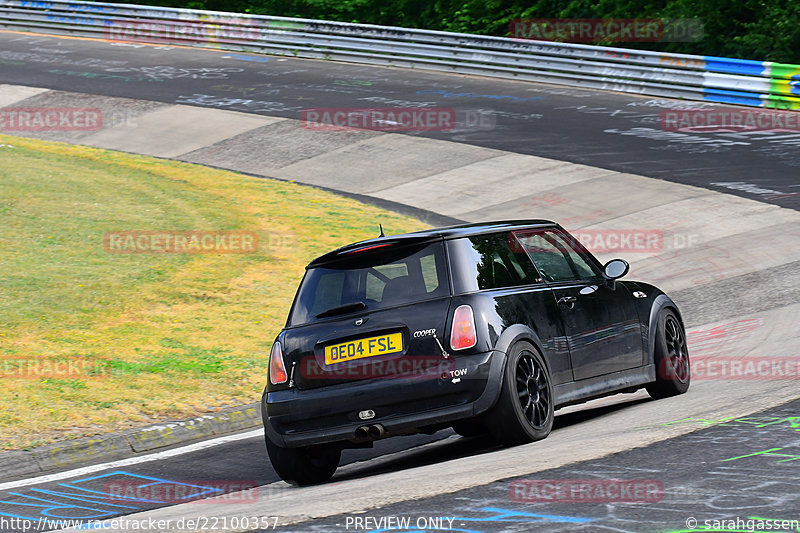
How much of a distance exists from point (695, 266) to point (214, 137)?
498 inches

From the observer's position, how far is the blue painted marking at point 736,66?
2308 cm

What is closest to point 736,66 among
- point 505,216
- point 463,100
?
point 463,100

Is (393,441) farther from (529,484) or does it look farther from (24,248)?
(24,248)

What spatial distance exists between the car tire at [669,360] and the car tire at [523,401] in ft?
5.26

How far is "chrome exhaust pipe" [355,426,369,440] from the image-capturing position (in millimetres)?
6773

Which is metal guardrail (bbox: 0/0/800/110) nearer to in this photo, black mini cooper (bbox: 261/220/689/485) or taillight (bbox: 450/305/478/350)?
black mini cooper (bbox: 261/220/689/485)

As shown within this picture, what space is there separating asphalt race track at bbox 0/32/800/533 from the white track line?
47 mm

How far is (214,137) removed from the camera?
23750mm

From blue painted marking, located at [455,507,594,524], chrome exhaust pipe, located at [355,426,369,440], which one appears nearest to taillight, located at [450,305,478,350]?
chrome exhaust pipe, located at [355,426,369,440]

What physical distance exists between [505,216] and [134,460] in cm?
975

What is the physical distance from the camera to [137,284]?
44.2ft

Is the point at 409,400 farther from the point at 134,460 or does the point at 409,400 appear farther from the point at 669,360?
the point at 669,360

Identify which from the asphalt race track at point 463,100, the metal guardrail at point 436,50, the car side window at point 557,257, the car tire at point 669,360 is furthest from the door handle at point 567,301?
the metal guardrail at point 436,50

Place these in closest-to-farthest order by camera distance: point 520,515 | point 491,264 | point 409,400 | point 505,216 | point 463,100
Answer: point 520,515 → point 409,400 → point 491,264 → point 505,216 → point 463,100
